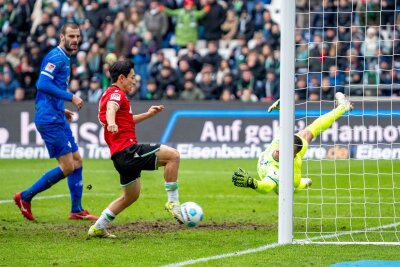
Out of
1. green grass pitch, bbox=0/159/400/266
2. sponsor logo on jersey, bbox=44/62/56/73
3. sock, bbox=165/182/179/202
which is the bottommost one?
green grass pitch, bbox=0/159/400/266

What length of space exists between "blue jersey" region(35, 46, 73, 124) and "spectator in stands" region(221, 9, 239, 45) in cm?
1390

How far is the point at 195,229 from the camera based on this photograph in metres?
11.2

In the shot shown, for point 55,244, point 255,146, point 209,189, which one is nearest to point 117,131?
point 55,244

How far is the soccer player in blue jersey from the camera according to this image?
39.9ft

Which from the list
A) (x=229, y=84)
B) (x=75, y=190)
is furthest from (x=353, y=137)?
(x=75, y=190)

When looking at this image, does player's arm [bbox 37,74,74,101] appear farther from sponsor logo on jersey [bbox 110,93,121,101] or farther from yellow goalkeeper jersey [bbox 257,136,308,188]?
yellow goalkeeper jersey [bbox 257,136,308,188]

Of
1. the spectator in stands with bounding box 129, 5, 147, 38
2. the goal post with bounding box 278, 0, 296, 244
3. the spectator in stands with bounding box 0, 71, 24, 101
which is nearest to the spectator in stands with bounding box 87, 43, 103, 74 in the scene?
the spectator in stands with bounding box 129, 5, 147, 38

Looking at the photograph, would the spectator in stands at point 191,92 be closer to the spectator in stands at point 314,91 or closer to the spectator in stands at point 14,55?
the spectator in stands at point 314,91

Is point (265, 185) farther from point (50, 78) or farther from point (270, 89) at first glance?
point (270, 89)

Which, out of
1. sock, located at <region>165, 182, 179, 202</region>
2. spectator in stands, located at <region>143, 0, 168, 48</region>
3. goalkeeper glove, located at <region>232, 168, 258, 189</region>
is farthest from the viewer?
spectator in stands, located at <region>143, 0, 168, 48</region>

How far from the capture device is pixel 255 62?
79.9 feet

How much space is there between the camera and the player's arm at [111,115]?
31.7 ft

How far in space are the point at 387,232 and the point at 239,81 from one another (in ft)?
45.1

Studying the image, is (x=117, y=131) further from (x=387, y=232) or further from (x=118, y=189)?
(x=118, y=189)
